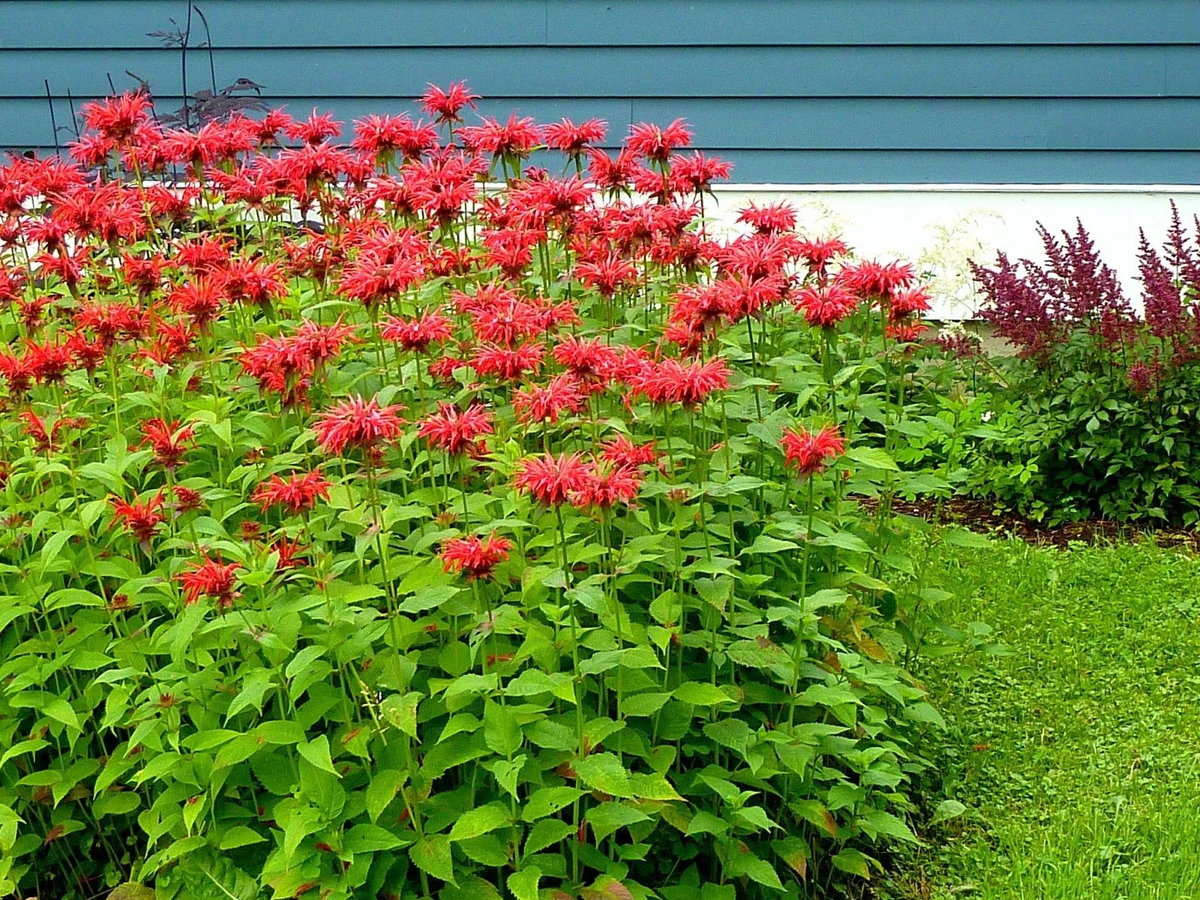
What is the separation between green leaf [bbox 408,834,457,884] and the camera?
2387mm

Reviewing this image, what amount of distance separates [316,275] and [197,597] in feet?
3.18

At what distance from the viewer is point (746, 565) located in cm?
290

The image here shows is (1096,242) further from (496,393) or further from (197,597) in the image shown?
(197,597)

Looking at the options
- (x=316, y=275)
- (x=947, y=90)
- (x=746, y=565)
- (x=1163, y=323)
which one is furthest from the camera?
(x=947, y=90)

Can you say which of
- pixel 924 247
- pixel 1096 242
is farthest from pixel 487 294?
pixel 1096 242

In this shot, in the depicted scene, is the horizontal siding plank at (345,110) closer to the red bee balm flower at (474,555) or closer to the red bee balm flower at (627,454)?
the red bee balm flower at (627,454)

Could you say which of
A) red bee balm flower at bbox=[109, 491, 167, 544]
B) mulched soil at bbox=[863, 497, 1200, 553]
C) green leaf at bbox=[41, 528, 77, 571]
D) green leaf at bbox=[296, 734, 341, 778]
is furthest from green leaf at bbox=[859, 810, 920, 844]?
mulched soil at bbox=[863, 497, 1200, 553]

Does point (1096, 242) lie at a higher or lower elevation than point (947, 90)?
lower

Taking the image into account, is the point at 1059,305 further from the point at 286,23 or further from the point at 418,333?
the point at 286,23

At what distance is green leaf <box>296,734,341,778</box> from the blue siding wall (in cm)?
416

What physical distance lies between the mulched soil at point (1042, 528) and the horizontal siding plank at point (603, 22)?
1996mm

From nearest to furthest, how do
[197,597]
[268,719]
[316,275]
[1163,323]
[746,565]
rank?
1. [197,597]
2. [268,719]
3. [746,565]
4. [316,275]
5. [1163,323]

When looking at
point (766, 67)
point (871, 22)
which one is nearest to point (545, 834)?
point (766, 67)

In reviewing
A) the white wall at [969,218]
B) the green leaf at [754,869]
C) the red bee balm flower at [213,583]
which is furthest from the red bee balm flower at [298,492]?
the white wall at [969,218]
